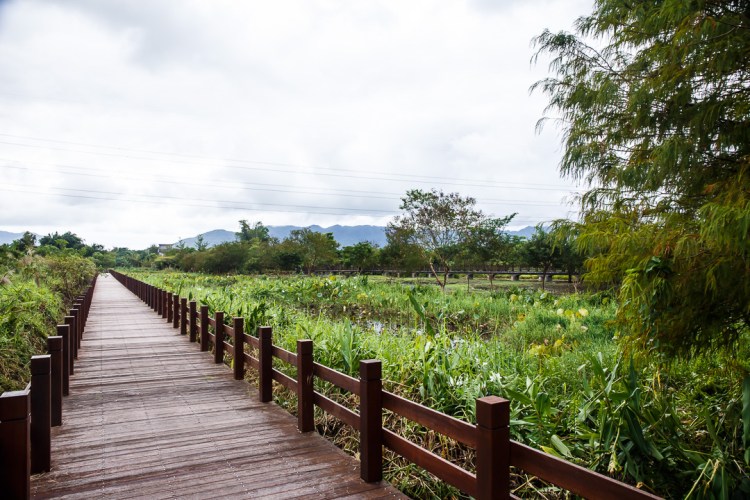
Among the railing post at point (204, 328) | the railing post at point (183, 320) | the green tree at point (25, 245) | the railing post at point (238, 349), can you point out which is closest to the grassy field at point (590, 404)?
the railing post at point (238, 349)

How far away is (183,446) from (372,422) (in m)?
1.94

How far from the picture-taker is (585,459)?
3.79 meters

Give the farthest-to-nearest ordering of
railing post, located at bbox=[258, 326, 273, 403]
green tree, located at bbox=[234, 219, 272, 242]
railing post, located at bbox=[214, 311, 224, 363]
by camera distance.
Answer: green tree, located at bbox=[234, 219, 272, 242], railing post, located at bbox=[214, 311, 224, 363], railing post, located at bbox=[258, 326, 273, 403]

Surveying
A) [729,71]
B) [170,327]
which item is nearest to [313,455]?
[729,71]

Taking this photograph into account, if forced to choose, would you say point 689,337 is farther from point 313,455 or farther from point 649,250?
point 313,455

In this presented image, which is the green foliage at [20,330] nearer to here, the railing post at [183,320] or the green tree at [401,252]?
the railing post at [183,320]

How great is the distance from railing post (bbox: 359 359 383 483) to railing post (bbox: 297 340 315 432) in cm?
123

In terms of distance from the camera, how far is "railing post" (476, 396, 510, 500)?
2803 mm

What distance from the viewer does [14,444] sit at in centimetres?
330

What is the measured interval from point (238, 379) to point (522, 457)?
5.53 meters

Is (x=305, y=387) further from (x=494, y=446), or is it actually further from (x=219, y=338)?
(x=219, y=338)

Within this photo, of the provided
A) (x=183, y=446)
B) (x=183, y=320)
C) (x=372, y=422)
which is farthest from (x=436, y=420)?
(x=183, y=320)

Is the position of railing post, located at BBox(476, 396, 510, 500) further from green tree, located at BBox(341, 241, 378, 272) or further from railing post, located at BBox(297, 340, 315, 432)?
green tree, located at BBox(341, 241, 378, 272)

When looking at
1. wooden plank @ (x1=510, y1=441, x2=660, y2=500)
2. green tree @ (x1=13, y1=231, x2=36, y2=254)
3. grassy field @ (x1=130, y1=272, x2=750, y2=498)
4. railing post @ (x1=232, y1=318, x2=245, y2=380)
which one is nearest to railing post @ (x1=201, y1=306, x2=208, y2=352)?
grassy field @ (x1=130, y1=272, x2=750, y2=498)
